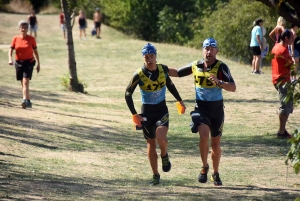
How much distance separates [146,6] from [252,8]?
16.1m

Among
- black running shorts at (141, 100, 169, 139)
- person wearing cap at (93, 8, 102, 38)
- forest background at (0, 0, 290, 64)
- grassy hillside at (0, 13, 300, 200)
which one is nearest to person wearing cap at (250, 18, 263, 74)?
grassy hillside at (0, 13, 300, 200)

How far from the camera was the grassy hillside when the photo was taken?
364 inches

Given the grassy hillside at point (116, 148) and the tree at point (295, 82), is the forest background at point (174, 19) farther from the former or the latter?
the tree at point (295, 82)

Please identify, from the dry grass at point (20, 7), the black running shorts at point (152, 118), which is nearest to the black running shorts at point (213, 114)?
the black running shorts at point (152, 118)

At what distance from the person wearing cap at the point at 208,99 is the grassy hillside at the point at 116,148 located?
50cm

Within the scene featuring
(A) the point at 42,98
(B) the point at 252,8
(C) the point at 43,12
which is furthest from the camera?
(C) the point at 43,12

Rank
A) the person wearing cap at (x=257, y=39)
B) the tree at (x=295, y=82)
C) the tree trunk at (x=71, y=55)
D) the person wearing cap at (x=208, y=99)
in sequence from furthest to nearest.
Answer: the person wearing cap at (x=257, y=39), the tree trunk at (x=71, y=55), the person wearing cap at (x=208, y=99), the tree at (x=295, y=82)

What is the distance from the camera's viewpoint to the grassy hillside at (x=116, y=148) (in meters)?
9.23

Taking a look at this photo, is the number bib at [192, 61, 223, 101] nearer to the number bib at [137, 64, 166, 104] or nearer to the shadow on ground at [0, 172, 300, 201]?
the number bib at [137, 64, 166, 104]

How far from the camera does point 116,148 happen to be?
13.2 m

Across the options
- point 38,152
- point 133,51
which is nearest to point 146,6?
point 133,51

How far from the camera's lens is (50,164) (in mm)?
11242

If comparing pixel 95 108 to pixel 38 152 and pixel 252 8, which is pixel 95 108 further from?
pixel 252 8

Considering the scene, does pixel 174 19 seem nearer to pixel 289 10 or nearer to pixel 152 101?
pixel 152 101
